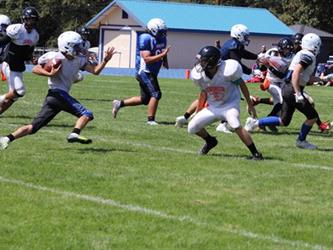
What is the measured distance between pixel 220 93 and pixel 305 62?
1.59 m

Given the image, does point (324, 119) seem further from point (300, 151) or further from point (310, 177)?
point (310, 177)

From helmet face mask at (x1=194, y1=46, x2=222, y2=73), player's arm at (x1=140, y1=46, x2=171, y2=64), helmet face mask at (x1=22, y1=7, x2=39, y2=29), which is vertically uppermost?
helmet face mask at (x1=194, y1=46, x2=222, y2=73)

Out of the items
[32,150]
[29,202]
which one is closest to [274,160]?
[32,150]

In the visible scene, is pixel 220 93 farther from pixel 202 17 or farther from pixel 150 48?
pixel 202 17

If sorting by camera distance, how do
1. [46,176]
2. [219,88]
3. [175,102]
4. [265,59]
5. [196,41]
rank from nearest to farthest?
1. [46,176]
2. [219,88]
3. [265,59]
4. [175,102]
5. [196,41]

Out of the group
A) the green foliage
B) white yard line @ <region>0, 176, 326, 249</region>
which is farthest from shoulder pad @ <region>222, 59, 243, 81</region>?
the green foliage

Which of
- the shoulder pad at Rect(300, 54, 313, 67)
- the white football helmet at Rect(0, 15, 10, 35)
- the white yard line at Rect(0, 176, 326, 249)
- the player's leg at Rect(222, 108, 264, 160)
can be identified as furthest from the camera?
the white football helmet at Rect(0, 15, 10, 35)

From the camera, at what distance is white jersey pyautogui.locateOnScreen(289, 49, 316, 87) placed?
10.3 metres

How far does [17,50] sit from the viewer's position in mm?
12820

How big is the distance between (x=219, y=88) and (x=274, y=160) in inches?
44.4

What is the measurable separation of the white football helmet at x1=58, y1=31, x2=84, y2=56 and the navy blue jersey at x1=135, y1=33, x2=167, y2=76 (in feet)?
12.4

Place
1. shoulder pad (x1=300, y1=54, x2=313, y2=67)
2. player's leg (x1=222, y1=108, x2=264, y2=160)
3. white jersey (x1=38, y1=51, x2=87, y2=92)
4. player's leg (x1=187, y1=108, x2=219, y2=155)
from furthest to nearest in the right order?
shoulder pad (x1=300, y1=54, x2=313, y2=67), white jersey (x1=38, y1=51, x2=87, y2=92), player's leg (x1=187, y1=108, x2=219, y2=155), player's leg (x1=222, y1=108, x2=264, y2=160)

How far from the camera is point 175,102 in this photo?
19.4m

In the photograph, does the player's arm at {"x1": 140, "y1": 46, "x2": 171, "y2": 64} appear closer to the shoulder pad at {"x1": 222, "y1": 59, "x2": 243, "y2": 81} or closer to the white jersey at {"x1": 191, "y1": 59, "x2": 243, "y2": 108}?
the white jersey at {"x1": 191, "y1": 59, "x2": 243, "y2": 108}
